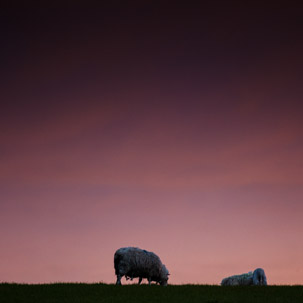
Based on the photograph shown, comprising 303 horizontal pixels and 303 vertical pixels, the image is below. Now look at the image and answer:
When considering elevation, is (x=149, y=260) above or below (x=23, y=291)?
above

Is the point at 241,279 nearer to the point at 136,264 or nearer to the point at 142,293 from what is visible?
the point at 136,264

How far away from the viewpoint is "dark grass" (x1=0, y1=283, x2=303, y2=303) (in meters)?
22.6

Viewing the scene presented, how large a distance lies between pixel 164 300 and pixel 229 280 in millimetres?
26006

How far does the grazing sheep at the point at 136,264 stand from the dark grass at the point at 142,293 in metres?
5.01

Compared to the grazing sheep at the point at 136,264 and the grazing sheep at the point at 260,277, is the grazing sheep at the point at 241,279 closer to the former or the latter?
the grazing sheep at the point at 260,277

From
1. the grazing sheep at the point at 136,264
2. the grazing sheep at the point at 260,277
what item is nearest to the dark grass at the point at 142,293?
the grazing sheep at the point at 136,264

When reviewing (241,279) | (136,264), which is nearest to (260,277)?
(241,279)

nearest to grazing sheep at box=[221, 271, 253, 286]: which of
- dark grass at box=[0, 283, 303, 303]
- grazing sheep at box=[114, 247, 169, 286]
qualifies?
grazing sheep at box=[114, 247, 169, 286]

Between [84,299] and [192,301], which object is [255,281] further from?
[84,299]

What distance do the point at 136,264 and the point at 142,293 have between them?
303 inches

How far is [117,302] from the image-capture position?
21938 millimetres

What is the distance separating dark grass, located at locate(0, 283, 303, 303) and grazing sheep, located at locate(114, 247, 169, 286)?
16.5 feet

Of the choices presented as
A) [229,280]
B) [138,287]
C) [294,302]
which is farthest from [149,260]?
[229,280]

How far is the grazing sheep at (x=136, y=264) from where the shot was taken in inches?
1250
